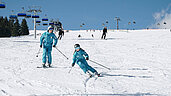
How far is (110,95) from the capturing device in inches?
162

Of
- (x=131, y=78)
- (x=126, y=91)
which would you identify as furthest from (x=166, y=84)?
(x=126, y=91)

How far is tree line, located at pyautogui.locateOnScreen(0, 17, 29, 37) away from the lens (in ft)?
201

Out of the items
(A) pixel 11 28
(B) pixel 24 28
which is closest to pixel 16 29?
(A) pixel 11 28

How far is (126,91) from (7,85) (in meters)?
3.07

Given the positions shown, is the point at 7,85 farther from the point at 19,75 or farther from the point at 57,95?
the point at 57,95

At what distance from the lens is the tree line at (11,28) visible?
6119cm

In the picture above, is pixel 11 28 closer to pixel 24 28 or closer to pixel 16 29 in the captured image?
pixel 16 29

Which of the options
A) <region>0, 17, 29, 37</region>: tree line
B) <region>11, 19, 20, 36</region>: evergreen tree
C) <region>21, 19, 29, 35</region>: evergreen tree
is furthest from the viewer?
<region>21, 19, 29, 35</region>: evergreen tree

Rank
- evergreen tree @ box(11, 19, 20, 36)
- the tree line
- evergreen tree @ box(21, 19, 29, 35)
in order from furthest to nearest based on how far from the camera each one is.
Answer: evergreen tree @ box(21, 19, 29, 35)
evergreen tree @ box(11, 19, 20, 36)
the tree line

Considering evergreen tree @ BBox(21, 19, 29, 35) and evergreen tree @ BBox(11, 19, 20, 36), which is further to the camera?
evergreen tree @ BBox(21, 19, 29, 35)

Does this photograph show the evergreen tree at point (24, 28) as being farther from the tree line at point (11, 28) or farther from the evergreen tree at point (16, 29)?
the evergreen tree at point (16, 29)

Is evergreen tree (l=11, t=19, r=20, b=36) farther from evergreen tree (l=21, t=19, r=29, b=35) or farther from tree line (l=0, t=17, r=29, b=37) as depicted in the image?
evergreen tree (l=21, t=19, r=29, b=35)

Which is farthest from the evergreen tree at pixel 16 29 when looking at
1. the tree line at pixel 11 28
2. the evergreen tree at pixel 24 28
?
the evergreen tree at pixel 24 28

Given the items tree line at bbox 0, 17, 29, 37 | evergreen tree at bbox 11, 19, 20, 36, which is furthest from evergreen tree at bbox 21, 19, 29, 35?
evergreen tree at bbox 11, 19, 20, 36
